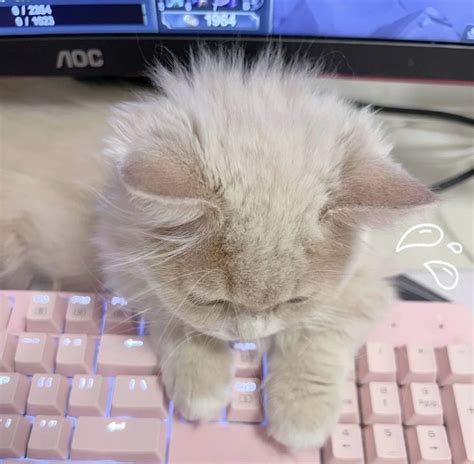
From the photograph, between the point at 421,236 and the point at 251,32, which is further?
the point at 421,236

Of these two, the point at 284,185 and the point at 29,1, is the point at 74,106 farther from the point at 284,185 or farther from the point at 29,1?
the point at 284,185

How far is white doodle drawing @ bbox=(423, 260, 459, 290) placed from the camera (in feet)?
2.24

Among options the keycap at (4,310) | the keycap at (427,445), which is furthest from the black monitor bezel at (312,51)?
the keycap at (427,445)

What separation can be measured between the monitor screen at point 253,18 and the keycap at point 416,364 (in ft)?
1.08

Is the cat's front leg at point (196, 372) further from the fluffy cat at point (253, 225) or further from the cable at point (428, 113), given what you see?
the cable at point (428, 113)

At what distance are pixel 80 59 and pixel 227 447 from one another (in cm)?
45

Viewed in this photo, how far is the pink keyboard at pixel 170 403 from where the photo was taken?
510 mm

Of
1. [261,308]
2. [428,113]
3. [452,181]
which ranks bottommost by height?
[261,308]

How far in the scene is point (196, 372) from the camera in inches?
22.0

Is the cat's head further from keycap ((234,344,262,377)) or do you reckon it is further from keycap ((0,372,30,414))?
keycap ((0,372,30,414))

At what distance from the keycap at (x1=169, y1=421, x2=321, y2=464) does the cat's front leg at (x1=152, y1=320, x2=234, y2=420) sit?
1 centimetres

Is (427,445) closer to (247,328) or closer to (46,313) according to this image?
(247,328)

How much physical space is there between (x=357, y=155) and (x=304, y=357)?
0.75 feet

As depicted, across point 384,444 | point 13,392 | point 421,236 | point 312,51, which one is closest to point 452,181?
point 421,236
